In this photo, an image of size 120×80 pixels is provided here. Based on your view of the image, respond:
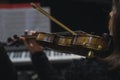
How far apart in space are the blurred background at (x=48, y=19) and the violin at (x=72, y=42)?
2.25 ft

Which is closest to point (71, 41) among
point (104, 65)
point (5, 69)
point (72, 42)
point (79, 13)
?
point (72, 42)

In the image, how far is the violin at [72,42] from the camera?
7.98 feet

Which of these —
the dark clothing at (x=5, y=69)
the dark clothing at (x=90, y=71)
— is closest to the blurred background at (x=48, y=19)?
the dark clothing at (x=5, y=69)

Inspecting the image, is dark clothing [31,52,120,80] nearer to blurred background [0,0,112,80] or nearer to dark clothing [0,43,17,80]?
dark clothing [0,43,17,80]

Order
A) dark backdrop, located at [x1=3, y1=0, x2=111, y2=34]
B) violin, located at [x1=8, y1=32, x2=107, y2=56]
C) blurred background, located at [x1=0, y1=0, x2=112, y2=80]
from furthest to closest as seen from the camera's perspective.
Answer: dark backdrop, located at [x1=3, y1=0, x2=111, y2=34]
blurred background, located at [x1=0, y1=0, x2=112, y2=80]
violin, located at [x1=8, y1=32, x2=107, y2=56]

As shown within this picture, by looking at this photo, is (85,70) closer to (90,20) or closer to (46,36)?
(46,36)

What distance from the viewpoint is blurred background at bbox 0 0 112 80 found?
148 inches

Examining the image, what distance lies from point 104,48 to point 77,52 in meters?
0.32

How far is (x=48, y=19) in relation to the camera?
12.3ft

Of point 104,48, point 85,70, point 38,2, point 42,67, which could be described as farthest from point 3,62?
point 38,2

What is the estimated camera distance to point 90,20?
3887mm

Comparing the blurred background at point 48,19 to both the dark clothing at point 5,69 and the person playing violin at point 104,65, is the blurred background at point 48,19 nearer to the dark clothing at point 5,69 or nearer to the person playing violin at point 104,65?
the dark clothing at point 5,69

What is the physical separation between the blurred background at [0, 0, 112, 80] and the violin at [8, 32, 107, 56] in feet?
2.25

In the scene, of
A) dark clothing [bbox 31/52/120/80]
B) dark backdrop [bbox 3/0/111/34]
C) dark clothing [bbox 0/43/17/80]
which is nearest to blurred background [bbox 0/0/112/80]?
dark backdrop [bbox 3/0/111/34]
